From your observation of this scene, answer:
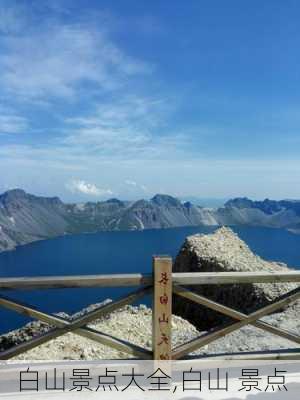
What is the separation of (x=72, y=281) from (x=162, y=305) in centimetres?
115

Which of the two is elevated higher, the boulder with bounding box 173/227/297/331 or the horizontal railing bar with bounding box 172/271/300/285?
the horizontal railing bar with bounding box 172/271/300/285

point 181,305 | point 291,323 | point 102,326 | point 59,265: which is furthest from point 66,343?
point 59,265

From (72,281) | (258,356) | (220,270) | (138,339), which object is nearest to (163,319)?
(72,281)

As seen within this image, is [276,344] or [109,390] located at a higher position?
[109,390]

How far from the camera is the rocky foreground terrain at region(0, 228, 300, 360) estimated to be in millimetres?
11703

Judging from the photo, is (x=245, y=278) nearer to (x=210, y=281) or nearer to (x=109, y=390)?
(x=210, y=281)

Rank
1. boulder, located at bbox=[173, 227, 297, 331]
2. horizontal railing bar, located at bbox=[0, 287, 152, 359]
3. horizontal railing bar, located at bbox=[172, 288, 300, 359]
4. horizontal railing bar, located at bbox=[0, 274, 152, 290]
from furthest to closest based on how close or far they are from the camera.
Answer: boulder, located at bbox=[173, 227, 297, 331]
horizontal railing bar, located at bbox=[172, 288, 300, 359]
horizontal railing bar, located at bbox=[0, 287, 152, 359]
horizontal railing bar, located at bbox=[0, 274, 152, 290]

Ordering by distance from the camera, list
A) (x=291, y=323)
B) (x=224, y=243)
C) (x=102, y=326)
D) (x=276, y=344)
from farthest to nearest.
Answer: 1. (x=224, y=243)
2. (x=102, y=326)
3. (x=291, y=323)
4. (x=276, y=344)

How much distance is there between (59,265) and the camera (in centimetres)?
16100

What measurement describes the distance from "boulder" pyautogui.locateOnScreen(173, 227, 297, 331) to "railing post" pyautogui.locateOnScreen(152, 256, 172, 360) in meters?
12.0

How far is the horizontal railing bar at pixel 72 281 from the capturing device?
5.54m

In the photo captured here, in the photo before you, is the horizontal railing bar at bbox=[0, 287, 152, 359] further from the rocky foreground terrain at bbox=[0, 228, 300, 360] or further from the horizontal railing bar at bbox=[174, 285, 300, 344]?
the rocky foreground terrain at bbox=[0, 228, 300, 360]

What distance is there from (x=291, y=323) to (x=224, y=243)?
13268 mm

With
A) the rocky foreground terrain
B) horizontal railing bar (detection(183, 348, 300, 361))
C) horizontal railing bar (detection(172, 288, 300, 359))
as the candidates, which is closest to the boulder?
the rocky foreground terrain
